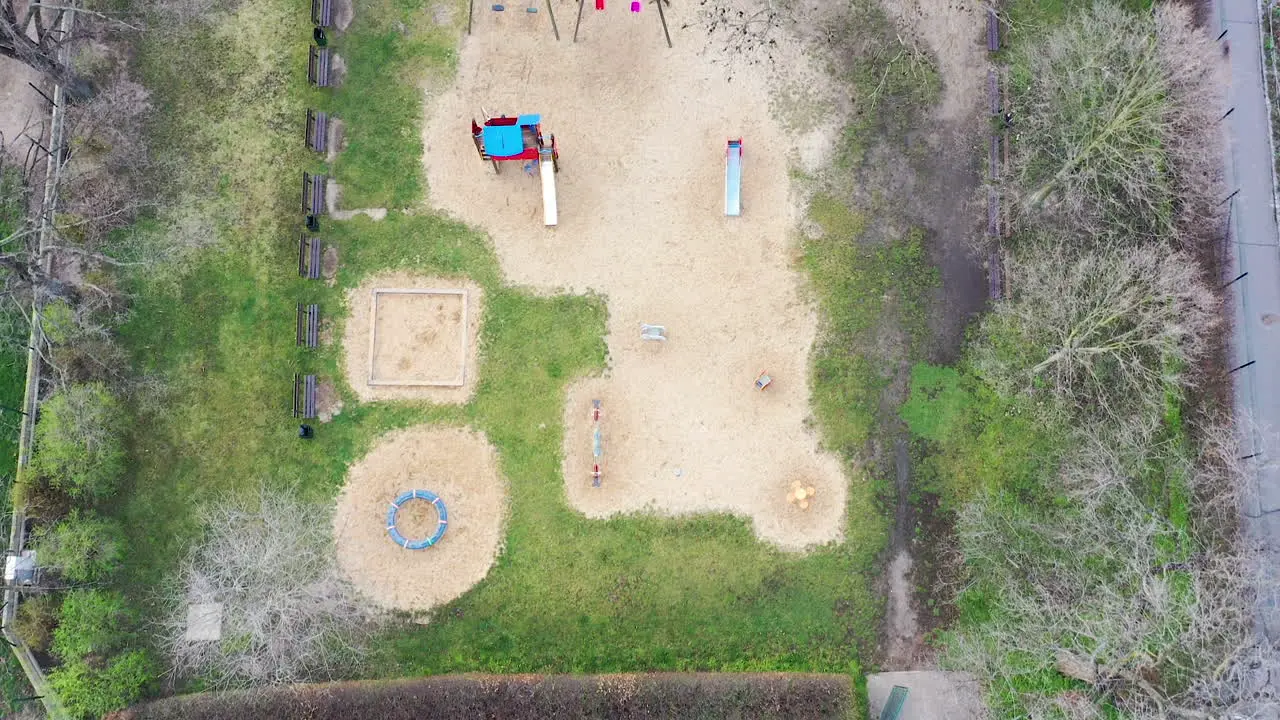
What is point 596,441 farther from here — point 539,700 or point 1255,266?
point 1255,266

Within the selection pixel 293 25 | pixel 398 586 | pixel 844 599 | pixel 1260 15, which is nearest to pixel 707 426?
pixel 844 599

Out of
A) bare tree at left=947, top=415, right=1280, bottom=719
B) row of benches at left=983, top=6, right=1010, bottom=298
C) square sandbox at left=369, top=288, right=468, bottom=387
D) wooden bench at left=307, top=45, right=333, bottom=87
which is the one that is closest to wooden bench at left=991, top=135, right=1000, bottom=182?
row of benches at left=983, top=6, right=1010, bottom=298

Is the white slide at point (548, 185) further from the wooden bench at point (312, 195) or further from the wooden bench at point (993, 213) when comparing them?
the wooden bench at point (993, 213)

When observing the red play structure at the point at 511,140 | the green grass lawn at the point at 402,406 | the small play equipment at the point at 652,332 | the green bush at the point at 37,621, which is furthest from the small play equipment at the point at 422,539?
the red play structure at the point at 511,140

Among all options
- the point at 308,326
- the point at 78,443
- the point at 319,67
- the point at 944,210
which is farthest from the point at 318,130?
the point at 944,210

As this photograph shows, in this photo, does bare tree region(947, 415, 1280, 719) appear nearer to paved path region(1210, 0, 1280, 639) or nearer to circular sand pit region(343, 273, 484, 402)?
paved path region(1210, 0, 1280, 639)

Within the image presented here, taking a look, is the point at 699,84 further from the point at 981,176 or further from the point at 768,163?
the point at 981,176
